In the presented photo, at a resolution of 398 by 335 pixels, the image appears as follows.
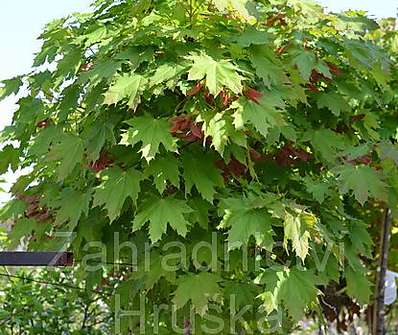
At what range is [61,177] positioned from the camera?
4.93ft

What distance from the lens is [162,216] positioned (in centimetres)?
144

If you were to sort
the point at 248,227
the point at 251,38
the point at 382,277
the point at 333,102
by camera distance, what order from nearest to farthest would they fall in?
the point at 248,227
the point at 251,38
the point at 333,102
the point at 382,277

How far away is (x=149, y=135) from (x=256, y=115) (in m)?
0.24

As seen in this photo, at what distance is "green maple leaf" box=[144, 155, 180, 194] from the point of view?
145 cm

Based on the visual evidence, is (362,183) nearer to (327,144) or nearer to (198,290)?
(327,144)

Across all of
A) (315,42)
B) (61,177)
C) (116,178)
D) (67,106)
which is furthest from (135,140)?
(315,42)

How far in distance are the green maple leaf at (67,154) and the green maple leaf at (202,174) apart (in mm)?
253

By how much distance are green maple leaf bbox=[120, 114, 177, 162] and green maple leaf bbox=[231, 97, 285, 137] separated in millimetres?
156

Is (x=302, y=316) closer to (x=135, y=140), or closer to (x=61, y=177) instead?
(x=135, y=140)

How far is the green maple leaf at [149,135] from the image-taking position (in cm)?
140

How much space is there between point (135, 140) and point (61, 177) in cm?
22

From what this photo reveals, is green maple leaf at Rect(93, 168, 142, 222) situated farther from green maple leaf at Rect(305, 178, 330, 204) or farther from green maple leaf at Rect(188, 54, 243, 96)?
green maple leaf at Rect(305, 178, 330, 204)

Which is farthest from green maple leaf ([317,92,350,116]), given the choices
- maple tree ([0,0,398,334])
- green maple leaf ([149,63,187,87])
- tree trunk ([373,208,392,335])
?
tree trunk ([373,208,392,335])

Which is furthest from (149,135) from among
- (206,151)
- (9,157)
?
(9,157)
